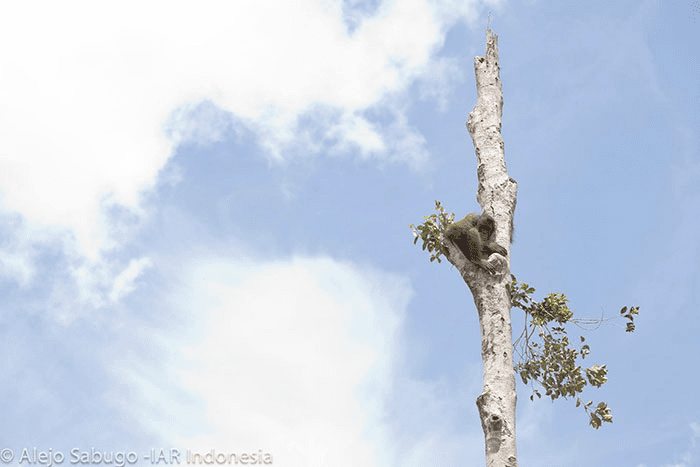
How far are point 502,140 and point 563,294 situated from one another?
7.62 feet

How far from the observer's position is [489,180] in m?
9.08

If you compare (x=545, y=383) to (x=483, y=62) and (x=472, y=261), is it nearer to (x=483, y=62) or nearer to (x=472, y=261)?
(x=472, y=261)

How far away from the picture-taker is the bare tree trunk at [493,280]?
725cm

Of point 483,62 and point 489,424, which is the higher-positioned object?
point 483,62

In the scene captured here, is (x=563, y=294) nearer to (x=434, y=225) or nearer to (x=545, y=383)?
(x=545, y=383)

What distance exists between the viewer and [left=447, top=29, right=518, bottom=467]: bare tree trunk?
7.25 metres

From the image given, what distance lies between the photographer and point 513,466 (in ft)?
23.2

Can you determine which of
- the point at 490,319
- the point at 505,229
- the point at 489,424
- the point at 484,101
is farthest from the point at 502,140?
the point at 489,424

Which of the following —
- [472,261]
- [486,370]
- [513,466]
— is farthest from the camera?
[472,261]

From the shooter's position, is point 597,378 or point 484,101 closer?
point 597,378

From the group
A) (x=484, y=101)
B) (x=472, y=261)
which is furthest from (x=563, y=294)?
(x=484, y=101)

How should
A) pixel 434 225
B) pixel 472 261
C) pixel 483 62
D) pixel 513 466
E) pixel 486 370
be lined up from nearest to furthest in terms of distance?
pixel 513 466 < pixel 486 370 < pixel 472 261 < pixel 434 225 < pixel 483 62

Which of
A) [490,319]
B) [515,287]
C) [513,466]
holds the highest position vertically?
[515,287]

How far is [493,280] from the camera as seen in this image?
8164 mm
